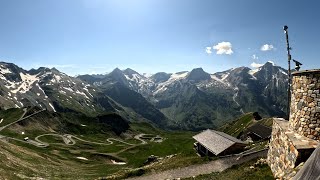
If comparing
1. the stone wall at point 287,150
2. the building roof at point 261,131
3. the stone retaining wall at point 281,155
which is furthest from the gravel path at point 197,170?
the building roof at point 261,131

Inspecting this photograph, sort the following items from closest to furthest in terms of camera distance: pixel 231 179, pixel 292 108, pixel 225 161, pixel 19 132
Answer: pixel 292 108
pixel 231 179
pixel 225 161
pixel 19 132

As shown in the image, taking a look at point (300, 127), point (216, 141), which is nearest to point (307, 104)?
point (300, 127)

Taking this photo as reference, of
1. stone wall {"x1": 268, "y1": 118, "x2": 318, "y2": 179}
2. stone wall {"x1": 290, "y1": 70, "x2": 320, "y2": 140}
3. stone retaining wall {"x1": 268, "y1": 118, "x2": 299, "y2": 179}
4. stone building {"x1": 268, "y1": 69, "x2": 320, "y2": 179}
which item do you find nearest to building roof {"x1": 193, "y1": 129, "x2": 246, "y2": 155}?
stone retaining wall {"x1": 268, "y1": 118, "x2": 299, "y2": 179}

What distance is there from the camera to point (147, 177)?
1997 inches

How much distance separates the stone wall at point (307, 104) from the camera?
23516 millimetres

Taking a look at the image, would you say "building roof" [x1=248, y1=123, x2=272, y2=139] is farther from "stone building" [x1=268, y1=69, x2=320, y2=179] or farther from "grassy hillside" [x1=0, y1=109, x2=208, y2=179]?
"stone building" [x1=268, y1=69, x2=320, y2=179]

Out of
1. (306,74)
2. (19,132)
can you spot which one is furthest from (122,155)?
(306,74)

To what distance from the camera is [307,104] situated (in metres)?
24.2

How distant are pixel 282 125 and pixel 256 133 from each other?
9153 cm

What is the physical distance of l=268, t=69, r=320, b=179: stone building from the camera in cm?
2216

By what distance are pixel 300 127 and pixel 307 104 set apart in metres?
1.95

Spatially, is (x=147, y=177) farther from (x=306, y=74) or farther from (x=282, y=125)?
(x=306, y=74)

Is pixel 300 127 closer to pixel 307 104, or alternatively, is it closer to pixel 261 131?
pixel 307 104

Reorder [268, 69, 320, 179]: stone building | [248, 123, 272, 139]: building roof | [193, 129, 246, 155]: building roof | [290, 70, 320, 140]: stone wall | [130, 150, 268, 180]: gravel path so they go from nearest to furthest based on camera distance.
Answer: [268, 69, 320, 179]: stone building, [290, 70, 320, 140]: stone wall, [130, 150, 268, 180]: gravel path, [193, 129, 246, 155]: building roof, [248, 123, 272, 139]: building roof
